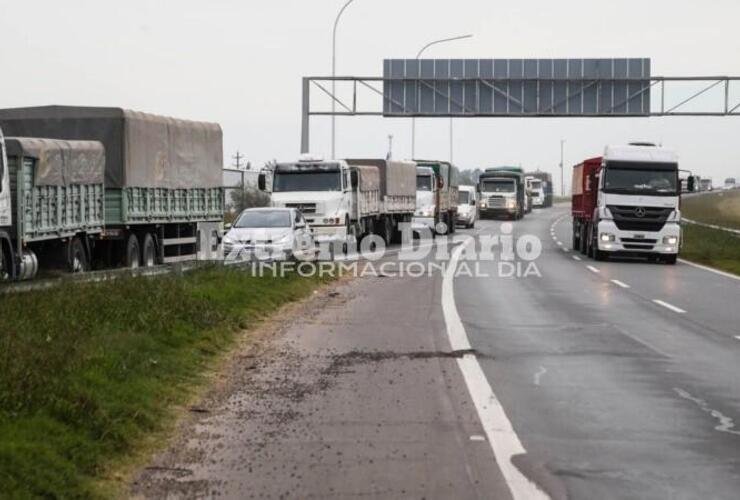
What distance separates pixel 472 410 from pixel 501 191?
7451 cm

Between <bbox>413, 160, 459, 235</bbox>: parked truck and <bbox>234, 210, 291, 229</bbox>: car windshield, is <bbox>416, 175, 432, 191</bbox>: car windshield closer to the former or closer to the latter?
<bbox>413, 160, 459, 235</bbox>: parked truck

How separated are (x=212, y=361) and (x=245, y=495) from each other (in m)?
6.18

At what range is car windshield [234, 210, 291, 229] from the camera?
30.6 m

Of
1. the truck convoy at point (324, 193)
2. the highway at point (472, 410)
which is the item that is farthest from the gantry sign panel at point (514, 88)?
the highway at point (472, 410)

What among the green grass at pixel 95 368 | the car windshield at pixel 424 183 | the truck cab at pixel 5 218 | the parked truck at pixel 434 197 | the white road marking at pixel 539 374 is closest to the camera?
the green grass at pixel 95 368

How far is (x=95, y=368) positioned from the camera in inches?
432

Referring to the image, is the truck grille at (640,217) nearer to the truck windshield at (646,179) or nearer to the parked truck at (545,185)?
the truck windshield at (646,179)

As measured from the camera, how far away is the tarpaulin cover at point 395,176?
45.9 m

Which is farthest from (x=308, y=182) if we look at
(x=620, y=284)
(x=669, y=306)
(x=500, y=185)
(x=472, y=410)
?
(x=500, y=185)

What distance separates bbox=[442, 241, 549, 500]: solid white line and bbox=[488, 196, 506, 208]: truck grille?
6757 cm

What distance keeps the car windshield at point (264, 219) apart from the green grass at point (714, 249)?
480 inches

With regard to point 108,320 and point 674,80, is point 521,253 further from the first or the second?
point 108,320

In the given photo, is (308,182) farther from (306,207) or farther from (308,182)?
(306,207)

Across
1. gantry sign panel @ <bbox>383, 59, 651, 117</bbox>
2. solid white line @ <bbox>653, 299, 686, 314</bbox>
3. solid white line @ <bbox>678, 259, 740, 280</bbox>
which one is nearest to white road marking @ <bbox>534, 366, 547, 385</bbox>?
solid white line @ <bbox>653, 299, 686, 314</bbox>
